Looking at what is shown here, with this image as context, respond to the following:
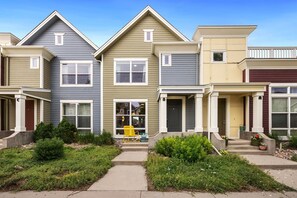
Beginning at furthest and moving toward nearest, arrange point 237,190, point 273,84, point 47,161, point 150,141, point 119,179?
point 273,84 → point 150,141 → point 47,161 → point 119,179 → point 237,190

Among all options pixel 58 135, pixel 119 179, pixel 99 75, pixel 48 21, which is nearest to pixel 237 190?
pixel 119 179

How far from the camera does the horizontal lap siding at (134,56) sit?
1560cm

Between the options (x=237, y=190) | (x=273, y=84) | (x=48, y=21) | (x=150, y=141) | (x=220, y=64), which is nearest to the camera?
(x=237, y=190)

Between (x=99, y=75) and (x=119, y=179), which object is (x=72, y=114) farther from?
(x=119, y=179)

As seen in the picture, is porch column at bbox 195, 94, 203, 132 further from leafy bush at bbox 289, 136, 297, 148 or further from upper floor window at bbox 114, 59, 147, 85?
leafy bush at bbox 289, 136, 297, 148

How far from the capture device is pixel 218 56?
14742 millimetres

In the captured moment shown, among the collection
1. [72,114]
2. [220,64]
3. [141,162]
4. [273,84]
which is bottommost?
[141,162]

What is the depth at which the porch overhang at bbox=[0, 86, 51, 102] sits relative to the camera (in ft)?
44.2

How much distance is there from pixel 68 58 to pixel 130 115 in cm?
595

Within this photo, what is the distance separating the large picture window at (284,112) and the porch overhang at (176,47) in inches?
208

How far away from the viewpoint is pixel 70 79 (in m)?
16.4

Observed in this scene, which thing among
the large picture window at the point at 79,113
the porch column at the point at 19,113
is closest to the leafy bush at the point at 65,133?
the large picture window at the point at 79,113

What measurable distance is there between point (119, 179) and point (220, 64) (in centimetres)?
1023

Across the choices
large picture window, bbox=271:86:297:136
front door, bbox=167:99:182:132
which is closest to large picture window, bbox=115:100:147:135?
front door, bbox=167:99:182:132
